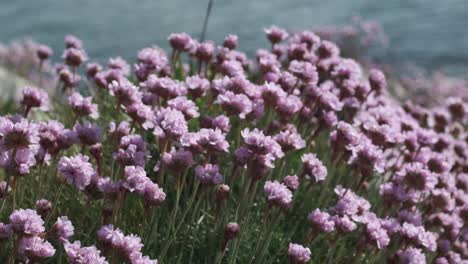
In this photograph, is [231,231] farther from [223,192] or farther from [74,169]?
[74,169]

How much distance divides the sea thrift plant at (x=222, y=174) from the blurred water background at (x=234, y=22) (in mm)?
8597

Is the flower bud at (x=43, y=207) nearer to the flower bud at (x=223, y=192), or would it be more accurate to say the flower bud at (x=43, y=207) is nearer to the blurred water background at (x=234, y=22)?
the flower bud at (x=223, y=192)

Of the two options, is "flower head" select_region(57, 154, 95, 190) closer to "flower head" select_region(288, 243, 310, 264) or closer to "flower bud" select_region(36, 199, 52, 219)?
"flower bud" select_region(36, 199, 52, 219)

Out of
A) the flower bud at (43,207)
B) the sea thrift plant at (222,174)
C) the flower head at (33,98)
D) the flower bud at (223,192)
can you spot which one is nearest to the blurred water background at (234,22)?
the sea thrift plant at (222,174)

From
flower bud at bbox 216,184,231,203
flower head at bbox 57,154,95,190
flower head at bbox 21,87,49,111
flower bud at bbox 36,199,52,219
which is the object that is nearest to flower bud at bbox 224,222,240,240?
flower bud at bbox 216,184,231,203

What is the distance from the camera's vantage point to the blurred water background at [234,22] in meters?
13.4

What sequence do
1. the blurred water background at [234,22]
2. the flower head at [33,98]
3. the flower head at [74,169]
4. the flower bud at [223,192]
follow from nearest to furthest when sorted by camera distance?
the flower head at [74,169], the flower bud at [223,192], the flower head at [33,98], the blurred water background at [234,22]

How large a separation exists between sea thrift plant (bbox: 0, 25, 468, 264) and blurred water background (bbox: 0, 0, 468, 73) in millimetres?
8597

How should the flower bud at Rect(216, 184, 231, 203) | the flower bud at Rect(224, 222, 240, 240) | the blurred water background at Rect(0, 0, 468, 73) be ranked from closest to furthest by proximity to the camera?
the flower bud at Rect(224, 222, 240, 240), the flower bud at Rect(216, 184, 231, 203), the blurred water background at Rect(0, 0, 468, 73)

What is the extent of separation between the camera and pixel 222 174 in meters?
3.62

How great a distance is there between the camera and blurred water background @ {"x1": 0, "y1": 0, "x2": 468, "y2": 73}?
13.4 metres

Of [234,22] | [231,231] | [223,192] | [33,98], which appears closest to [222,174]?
[223,192]

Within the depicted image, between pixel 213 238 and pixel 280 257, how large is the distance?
0.52 meters

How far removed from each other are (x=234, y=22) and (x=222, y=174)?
11.1 metres
